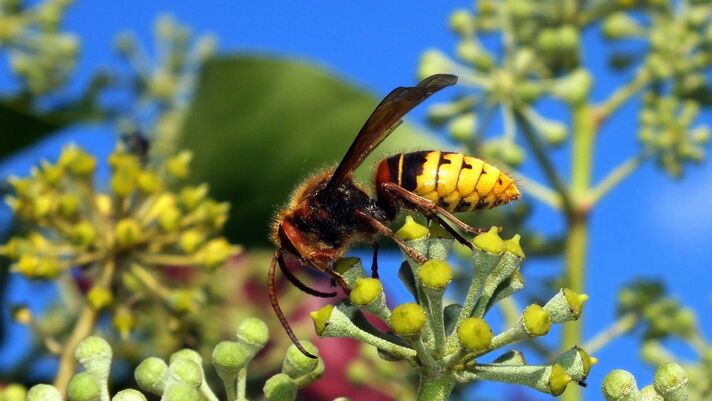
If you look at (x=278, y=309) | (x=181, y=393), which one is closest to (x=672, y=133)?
(x=278, y=309)

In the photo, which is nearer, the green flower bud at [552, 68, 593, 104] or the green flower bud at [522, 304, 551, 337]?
the green flower bud at [522, 304, 551, 337]

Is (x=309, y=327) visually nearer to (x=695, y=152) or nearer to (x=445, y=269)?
(x=695, y=152)

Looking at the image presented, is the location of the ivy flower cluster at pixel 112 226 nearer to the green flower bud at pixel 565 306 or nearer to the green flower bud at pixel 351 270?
the green flower bud at pixel 351 270

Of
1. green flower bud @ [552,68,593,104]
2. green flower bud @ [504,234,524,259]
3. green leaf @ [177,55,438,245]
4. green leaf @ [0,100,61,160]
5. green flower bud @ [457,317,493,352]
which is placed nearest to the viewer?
green flower bud @ [457,317,493,352]

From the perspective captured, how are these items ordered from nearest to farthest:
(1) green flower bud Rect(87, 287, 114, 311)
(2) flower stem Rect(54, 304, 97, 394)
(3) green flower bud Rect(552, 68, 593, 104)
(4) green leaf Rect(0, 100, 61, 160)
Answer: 1. (2) flower stem Rect(54, 304, 97, 394)
2. (1) green flower bud Rect(87, 287, 114, 311)
3. (3) green flower bud Rect(552, 68, 593, 104)
4. (4) green leaf Rect(0, 100, 61, 160)

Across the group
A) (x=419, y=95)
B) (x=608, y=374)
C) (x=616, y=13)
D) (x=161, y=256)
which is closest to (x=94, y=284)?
(x=161, y=256)

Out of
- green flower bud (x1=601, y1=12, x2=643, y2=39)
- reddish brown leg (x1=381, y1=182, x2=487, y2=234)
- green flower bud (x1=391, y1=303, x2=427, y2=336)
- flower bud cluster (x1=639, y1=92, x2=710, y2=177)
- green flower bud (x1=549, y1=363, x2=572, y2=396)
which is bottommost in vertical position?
green flower bud (x1=391, y1=303, x2=427, y2=336)

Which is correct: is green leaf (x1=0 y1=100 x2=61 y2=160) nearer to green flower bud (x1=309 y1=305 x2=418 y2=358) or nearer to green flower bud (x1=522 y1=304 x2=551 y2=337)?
green flower bud (x1=309 y1=305 x2=418 y2=358)

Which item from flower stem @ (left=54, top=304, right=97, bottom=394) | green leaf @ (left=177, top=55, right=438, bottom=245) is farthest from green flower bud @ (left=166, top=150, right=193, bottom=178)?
green leaf @ (left=177, top=55, right=438, bottom=245)
